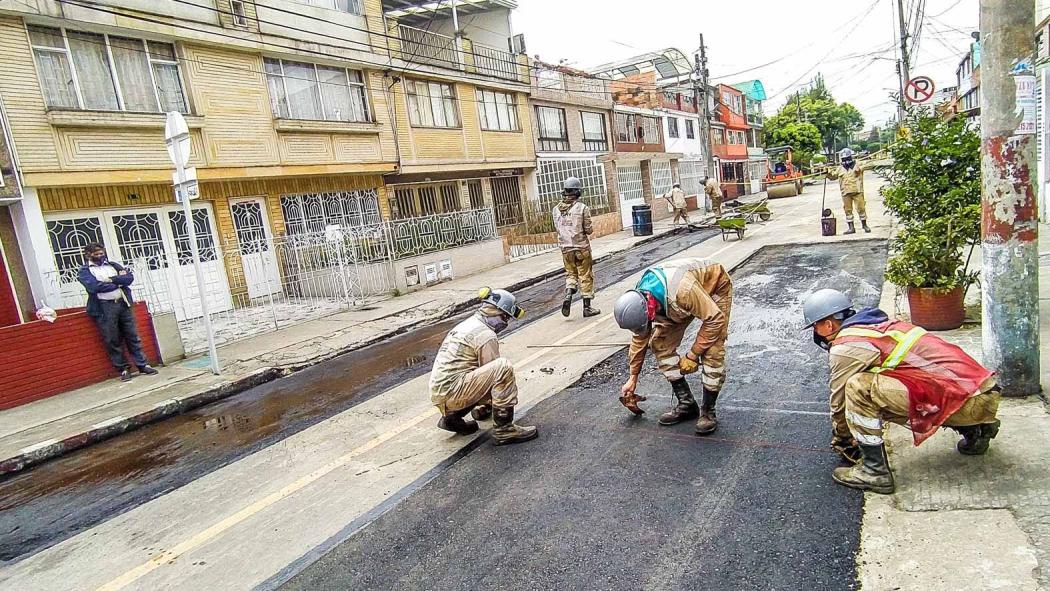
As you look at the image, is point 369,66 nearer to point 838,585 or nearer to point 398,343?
point 398,343

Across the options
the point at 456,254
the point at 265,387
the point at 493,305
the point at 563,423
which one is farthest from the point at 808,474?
the point at 456,254

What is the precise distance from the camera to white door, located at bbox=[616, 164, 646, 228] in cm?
2480

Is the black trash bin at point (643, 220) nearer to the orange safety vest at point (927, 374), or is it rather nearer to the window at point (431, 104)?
the window at point (431, 104)

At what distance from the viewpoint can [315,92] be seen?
575 inches

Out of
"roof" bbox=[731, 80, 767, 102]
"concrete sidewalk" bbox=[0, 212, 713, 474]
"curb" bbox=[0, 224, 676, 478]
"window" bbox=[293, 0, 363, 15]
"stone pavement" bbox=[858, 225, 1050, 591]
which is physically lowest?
"stone pavement" bbox=[858, 225, 1050, 591]

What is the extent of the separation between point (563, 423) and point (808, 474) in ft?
5.91

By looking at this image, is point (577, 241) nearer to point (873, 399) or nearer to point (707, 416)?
point (707, 416)

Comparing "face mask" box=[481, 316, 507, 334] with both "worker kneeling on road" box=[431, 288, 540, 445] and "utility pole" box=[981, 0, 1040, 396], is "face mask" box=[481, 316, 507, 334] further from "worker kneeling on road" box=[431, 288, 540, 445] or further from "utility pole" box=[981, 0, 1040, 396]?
"utility pole" box=[981, 0, 1040, 396]

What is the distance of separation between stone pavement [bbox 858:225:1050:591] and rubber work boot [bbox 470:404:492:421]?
2.63 metres

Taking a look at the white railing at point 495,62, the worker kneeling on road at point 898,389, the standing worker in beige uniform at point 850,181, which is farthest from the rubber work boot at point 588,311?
the white railing at point 495,62

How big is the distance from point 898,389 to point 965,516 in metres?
0.63

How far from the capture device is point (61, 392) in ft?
24.7

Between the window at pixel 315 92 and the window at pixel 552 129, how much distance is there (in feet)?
28.3

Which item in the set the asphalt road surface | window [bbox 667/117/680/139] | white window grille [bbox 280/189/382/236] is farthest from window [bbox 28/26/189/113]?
window [bbox 667/117/680/139]
